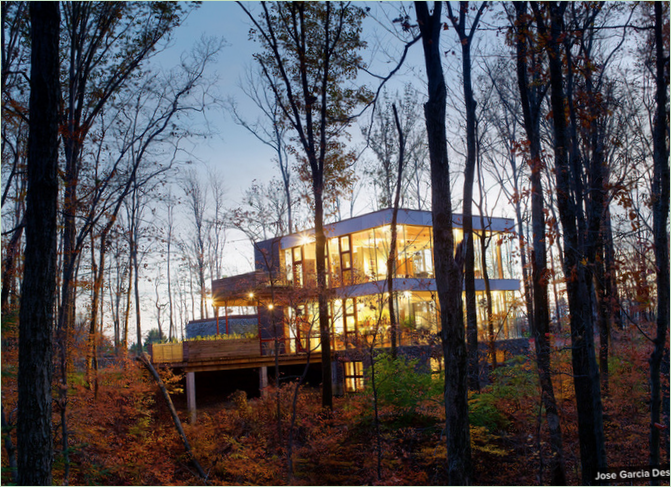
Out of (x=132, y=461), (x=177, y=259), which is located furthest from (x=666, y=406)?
(x=177, y=259)

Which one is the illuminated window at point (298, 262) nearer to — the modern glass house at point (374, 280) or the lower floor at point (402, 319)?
the modern glass house at point (374, 280)

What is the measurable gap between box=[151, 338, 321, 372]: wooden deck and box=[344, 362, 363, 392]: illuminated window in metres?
3.53

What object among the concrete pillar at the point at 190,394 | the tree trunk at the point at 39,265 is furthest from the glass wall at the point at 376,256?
the tree trunk at the point at 39,265

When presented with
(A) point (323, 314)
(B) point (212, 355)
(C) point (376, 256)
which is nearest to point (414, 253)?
(C) point (376, 256)

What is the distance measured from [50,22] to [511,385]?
493 inches

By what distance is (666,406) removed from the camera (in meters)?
12.7

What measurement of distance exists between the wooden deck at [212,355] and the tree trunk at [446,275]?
32.5 ft

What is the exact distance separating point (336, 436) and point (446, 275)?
683cm

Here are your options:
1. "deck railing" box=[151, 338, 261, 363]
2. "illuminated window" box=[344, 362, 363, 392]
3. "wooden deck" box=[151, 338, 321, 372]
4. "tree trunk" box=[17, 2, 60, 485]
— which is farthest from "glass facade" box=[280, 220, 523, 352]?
"tree trunk" box=[17, 2, 60, 485]

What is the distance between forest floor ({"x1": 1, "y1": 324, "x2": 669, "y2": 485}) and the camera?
11.3 metres

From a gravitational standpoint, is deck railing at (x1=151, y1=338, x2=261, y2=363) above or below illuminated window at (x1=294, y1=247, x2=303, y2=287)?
below

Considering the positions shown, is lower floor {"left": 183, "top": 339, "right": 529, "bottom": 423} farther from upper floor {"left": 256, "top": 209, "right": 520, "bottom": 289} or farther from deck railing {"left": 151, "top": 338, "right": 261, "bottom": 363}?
upper floor {"left": 256, "top": 209, "right": 520, "bottom": 289}

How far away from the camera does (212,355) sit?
54.6ft

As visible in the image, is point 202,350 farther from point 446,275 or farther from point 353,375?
point 446,275
